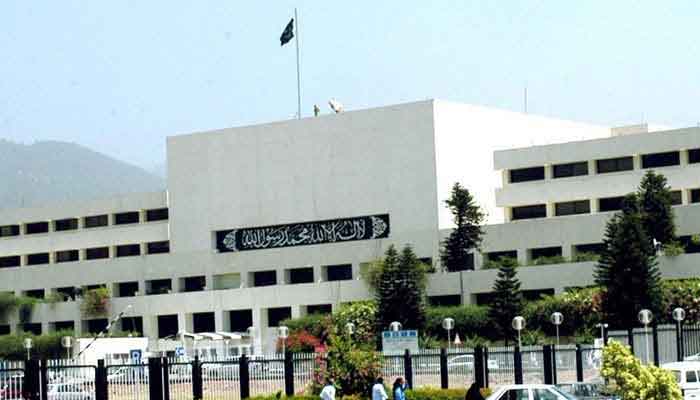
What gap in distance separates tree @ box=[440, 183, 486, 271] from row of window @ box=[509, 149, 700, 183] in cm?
444

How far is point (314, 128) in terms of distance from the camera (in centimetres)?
8356

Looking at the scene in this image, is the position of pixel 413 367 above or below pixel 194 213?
below

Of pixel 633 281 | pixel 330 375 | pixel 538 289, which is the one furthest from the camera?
pixel 538 289

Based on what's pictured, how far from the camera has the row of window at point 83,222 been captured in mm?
91812

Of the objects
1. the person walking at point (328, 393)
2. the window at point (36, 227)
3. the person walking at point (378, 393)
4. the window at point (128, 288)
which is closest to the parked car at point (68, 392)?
the person walking at point (328, 393)

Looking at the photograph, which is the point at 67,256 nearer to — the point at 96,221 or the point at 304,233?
the point at 96,221

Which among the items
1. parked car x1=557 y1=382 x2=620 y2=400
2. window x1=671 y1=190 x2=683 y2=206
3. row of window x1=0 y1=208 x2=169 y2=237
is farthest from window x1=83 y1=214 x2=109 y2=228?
parked car x1=557 y1=382 x2=620 y2=400

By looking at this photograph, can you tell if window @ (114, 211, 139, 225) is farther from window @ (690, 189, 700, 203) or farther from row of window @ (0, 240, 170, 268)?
window @ (690, 189, 700, 203)

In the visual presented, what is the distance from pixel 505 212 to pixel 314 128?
11.1m

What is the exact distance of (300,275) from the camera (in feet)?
277

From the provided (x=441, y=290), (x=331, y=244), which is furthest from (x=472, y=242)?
(x=331, y=244)

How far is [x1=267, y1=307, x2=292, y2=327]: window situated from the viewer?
83188mm

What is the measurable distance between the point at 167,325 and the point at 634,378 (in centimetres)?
5771

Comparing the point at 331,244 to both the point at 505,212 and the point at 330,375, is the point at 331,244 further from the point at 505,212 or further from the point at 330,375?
the point at 330,375
